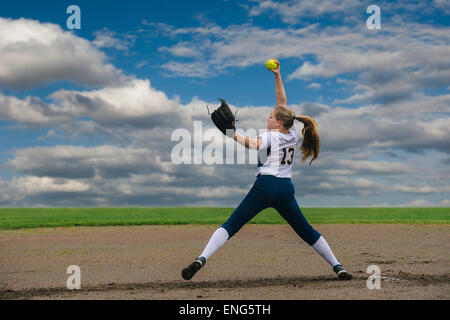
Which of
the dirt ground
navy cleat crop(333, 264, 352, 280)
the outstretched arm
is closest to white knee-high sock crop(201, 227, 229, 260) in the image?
the dirt ground

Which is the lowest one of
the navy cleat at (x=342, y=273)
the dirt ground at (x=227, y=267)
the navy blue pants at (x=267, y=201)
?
the dirt ground at (x=227, y=267)

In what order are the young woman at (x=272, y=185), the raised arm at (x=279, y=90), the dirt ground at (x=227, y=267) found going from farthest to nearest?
the raised arm at (x=279, y=90) < the young woman at (x=272, y=185) < the dirt ground at (x=227, y=267)

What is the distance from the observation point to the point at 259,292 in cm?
534

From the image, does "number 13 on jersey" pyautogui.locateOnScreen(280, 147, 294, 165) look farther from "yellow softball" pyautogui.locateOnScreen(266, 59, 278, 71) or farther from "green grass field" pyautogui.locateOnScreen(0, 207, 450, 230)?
"green grass field" pyautogui.locateOnScreen(0, 207, 450, 230)

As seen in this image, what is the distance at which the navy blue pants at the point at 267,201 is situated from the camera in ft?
18.2

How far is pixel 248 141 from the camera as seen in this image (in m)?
5.46

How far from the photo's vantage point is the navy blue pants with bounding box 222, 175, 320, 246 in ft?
18.2

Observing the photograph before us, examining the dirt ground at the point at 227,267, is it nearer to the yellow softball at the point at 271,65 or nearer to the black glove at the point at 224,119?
the black glove at the point at 224,119

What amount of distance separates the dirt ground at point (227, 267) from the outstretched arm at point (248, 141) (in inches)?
69.0

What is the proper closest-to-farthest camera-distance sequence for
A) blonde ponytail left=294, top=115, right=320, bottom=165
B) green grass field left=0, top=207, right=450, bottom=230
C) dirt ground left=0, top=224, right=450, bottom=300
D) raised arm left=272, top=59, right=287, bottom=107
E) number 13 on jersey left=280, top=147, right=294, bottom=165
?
dirt ground left=0, top=224, right=450, bottom=300 < number 13 on jersey left=280, top=147, right=294, bottom=165 < blonde ponytail left=294, top=115, right=320, bottom=165 < raised arm left=272, top=59, right=287, bottom=107 < green grass field left=0, top=207, right=450, bottom=230

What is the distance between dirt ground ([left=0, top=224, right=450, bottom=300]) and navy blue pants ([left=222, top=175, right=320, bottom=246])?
2.83 ft

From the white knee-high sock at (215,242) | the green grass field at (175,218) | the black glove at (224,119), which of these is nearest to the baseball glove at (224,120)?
the black glove at (224,119)

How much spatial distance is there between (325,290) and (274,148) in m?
1.84
